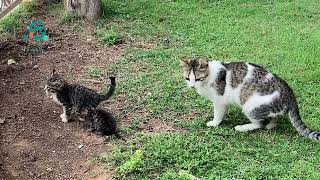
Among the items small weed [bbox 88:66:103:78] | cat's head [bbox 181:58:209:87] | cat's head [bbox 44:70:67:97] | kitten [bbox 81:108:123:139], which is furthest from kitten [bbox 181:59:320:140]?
small weed [bbox 88:66:103:78]

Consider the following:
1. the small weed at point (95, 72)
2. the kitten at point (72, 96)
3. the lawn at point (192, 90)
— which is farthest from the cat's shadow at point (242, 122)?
the small weed at point (95, 72)

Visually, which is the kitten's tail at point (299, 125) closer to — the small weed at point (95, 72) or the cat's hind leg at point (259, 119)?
the cat's hind leg at point (259, 119)

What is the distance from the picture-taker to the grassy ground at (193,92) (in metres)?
5.09

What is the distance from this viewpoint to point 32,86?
679 centimetres

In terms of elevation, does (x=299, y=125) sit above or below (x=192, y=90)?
above

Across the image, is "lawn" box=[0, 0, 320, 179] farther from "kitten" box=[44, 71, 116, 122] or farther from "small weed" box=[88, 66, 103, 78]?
"kitten" box=[44, 71, 116, 122]

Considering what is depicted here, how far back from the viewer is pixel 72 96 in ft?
19.3

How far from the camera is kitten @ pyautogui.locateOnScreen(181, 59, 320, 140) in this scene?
5547 mm

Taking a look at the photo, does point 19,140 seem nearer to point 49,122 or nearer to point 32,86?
point 49,122

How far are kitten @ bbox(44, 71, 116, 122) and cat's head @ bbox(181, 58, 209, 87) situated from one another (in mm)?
906

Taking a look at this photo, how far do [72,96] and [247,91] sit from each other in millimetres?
1873

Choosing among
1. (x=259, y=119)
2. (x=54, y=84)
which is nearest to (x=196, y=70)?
(x=259, y=119)

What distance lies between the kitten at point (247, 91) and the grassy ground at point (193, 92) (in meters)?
0.19

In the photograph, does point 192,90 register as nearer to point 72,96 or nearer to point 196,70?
point 196,70
